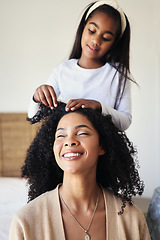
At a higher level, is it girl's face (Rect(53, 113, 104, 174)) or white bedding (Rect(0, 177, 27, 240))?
girl's face (Rect(53, 113, 104, 174))

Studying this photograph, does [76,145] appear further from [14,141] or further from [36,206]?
[14,141]

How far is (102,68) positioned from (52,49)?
1.25m

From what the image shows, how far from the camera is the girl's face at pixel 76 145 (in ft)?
3.48

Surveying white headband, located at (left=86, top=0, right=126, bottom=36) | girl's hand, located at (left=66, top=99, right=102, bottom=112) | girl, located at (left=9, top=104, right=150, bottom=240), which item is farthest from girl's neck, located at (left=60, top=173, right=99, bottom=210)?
white headband, located at (left=86, top=0, right=126, bottom=36)

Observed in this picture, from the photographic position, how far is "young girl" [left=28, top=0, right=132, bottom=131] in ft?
4.10

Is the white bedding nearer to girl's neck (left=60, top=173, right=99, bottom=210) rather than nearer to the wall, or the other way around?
the wall

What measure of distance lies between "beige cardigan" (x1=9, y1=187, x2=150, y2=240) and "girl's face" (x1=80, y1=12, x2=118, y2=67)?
60cm

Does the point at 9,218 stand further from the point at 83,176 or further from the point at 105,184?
the point at 83,176

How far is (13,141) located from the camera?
2525 mm

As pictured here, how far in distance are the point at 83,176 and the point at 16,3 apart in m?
1.88

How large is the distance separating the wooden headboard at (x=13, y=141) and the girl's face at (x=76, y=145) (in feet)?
4.62

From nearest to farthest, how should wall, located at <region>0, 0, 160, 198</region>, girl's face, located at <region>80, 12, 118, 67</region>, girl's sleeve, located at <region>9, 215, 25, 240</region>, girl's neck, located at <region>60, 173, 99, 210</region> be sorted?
girl's sleeve, located at <region>9, 215, 25, 240</region> → girl's neck, located at <region>60, 173, 99, 210</region> → girl's face, located at <region>80, 12, 118, 67</region> → wall, located at <region>0, 0, 160, 198</region>

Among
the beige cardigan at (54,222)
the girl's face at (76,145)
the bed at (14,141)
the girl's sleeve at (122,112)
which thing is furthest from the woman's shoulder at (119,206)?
the bed at (14,141)

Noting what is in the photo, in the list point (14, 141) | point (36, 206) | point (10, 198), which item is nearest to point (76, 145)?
point (36, 206)
